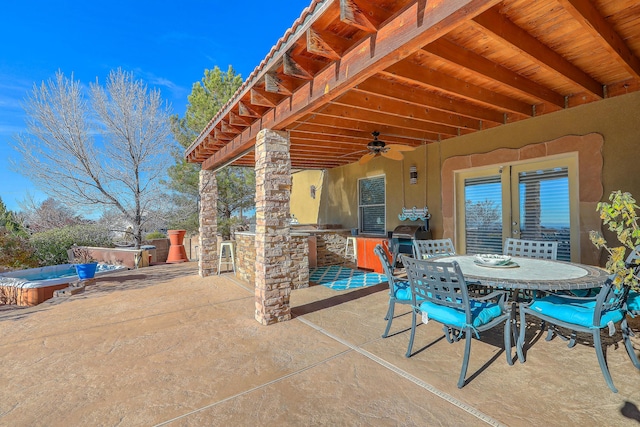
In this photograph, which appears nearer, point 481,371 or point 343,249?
point 481,371

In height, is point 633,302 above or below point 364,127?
below

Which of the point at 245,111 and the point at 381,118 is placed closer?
the point at 245,111

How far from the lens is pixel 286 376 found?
2336mm

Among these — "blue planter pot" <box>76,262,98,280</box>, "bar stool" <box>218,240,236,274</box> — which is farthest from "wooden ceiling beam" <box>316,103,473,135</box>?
"blue planter pot" <box>76,262,98,280</box>

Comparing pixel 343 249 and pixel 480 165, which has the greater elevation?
pixel 480 165

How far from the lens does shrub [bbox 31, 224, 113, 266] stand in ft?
25.4

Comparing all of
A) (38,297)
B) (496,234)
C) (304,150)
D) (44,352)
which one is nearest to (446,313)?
(496,234)

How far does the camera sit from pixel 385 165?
23.2 ft

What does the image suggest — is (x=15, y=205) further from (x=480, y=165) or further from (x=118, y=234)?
(x=480, y=165)

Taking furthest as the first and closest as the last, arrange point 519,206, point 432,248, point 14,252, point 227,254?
point 227,254 → point 14,252 → point 519,206 → point 432,248

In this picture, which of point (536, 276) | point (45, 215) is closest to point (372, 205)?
point (536, 276)

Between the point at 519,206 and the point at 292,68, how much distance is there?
14.0 ft

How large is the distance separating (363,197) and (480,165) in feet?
10.6

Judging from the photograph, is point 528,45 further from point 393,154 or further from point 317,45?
point 393,154
